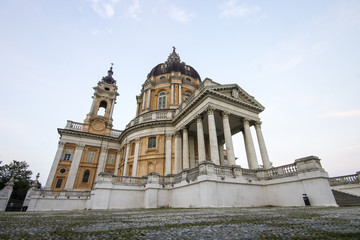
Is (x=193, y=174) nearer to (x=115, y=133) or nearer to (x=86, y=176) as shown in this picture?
(x=86, y=176)

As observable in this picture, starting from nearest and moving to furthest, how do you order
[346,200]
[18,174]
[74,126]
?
[346,200] < [74,126] < [18,174]

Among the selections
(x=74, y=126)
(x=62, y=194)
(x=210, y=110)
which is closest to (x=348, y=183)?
(x=210, y=110)

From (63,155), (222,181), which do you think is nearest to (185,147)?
(222,181)

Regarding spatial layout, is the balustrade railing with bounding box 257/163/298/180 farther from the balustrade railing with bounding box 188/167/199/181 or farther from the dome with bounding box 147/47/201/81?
the dome with bounding box 147/47/201/81

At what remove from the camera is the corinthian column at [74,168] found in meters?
23.3

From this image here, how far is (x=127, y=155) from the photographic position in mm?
23062

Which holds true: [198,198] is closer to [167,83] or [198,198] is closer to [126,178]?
[126,178]

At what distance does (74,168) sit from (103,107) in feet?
42.8

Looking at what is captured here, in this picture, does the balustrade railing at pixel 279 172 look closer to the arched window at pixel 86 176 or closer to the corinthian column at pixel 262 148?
the corinthian column at pixel 262 148

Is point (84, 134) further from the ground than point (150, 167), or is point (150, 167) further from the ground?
point (84, 134)

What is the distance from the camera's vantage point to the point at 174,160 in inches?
800

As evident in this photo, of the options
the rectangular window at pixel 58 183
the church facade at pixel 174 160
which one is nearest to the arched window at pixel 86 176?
the church facade at pixel 174 160

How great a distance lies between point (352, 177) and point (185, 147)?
14206 mm

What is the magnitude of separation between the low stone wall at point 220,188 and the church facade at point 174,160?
61 mm
